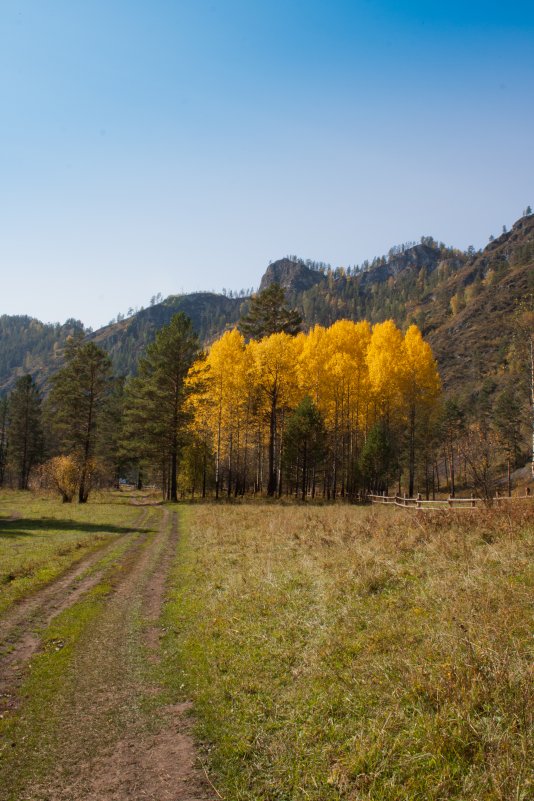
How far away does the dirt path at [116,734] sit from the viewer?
15.3 ft

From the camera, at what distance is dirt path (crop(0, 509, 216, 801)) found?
4.68 m

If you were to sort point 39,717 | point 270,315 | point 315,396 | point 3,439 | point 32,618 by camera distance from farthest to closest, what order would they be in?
1. point 3,439
2. point 270,315
3. point 315,396
4. point 32,618
5. point 39,717

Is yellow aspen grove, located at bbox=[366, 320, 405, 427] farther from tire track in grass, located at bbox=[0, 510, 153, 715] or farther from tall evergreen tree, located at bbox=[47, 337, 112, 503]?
tire track in grass, located at bbox=[0, 510, 153, 715]

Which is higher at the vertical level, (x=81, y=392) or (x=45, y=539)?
(x=81, y=392)

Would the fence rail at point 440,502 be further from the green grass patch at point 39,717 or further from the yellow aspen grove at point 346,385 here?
the green grass patch at point 39,717

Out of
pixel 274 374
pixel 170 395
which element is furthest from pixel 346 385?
pixel 170 395

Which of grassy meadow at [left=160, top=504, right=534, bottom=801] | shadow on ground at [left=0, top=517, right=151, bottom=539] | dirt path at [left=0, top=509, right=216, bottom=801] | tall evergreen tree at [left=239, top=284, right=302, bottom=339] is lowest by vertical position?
shadow on ground at [left=0, top=517, right=151, bottom=539]

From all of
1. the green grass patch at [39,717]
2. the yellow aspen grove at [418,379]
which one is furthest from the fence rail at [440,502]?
the green grass patch at [39,717]

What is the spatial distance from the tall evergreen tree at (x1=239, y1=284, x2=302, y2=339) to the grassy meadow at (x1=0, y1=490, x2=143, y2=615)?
73.4 ft

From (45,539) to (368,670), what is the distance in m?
17.4

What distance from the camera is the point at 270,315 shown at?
46562 millimetres

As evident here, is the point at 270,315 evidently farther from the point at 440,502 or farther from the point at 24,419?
the point at 24,419

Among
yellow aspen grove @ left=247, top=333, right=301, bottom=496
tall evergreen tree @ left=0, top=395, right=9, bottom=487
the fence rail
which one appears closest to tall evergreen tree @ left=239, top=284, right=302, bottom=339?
yellow aspen grove @ left=247, top=333, right=301, bottom=496

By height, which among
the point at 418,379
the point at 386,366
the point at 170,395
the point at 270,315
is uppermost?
the point at 270,315
